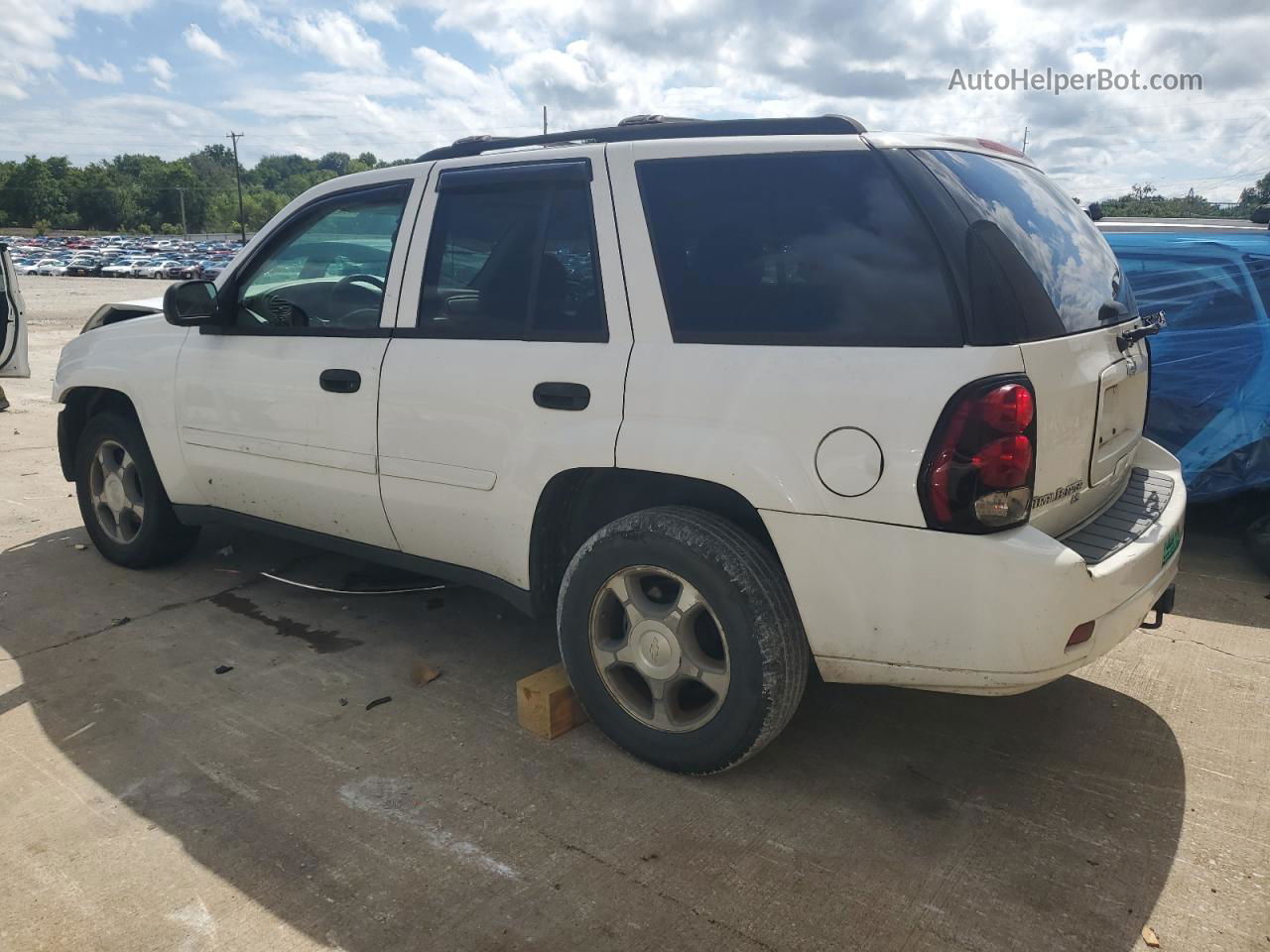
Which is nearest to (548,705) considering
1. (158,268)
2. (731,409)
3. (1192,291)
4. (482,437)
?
(482,437)

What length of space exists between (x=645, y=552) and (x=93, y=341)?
351 centimetres

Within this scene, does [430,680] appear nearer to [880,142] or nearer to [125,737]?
[125,737]

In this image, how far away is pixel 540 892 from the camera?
2586mm

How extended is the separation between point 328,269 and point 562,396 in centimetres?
152

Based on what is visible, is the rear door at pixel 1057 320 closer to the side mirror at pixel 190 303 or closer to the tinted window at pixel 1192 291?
the tinted window at pixel 1192 291

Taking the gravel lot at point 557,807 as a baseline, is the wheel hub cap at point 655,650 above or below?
above

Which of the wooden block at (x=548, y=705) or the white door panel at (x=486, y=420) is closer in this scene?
the white door panel at (x=486, y=420)

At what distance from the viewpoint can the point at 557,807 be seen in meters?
2.97

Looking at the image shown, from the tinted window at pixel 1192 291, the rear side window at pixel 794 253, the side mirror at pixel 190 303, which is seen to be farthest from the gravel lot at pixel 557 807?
the tinted window at pixel 1192 291

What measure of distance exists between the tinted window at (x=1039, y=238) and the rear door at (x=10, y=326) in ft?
30.7

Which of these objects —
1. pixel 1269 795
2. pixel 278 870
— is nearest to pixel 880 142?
pixel 1269 795

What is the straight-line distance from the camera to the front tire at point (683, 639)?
2838mm

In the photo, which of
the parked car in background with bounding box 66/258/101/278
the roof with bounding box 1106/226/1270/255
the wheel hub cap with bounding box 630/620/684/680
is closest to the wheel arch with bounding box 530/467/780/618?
the wheel hub cap with bounding box 630/620/684/680

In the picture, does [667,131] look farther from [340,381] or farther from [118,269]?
[118,269]
